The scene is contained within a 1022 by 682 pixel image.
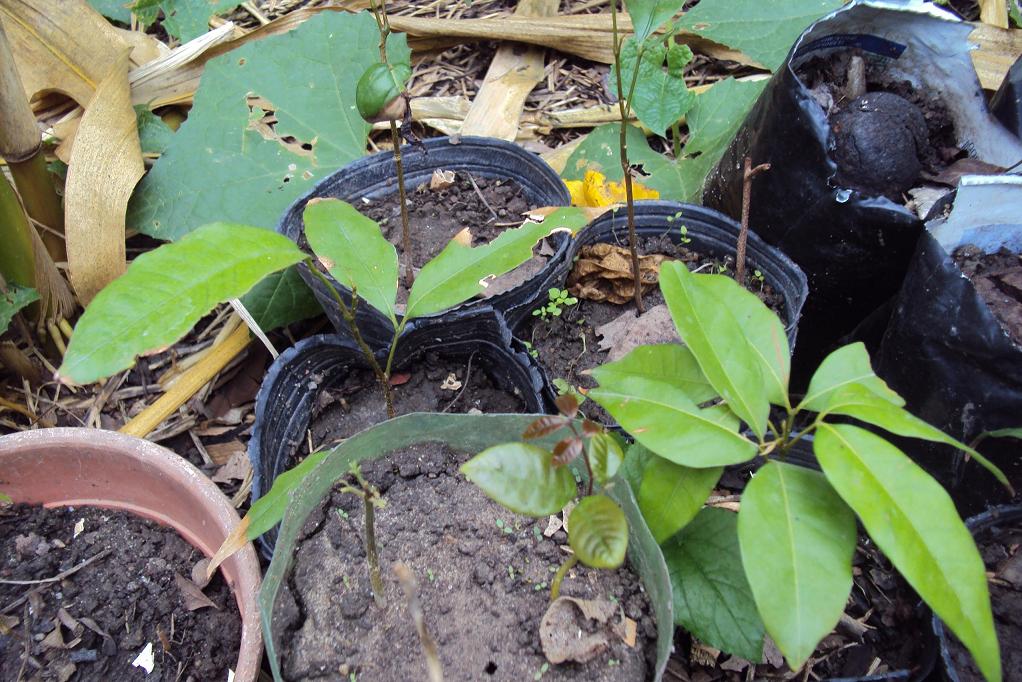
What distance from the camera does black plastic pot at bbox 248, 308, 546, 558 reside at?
1377 millimetres

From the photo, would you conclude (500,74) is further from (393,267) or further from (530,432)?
(530,432)

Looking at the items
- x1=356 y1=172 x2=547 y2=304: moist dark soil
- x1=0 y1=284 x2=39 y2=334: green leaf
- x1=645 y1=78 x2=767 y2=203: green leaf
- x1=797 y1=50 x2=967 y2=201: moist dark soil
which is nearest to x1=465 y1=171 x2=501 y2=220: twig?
x1=356 y1=172 x2=547 y2=304: moist dark soil

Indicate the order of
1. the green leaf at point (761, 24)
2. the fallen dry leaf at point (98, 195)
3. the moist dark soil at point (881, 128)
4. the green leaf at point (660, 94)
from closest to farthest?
the moist dark soil at point (881, 128) → the fallen dry leaf at point (98, 195) → the green leaf at point (660, 94) → the green leaf at point (761, 24)

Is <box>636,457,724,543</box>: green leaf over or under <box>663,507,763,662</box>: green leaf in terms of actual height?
over

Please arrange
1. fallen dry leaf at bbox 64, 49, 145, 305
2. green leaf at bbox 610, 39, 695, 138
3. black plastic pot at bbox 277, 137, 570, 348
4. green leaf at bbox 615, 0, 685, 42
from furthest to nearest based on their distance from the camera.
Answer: green leaf at bbox 610, 39, 695, 138 < fallen dry leaf at bbox 64, 49, 145, 305 < black plastic pot at bbox 277, 137, 570, 348 < green leaf at bbox 615, 0, 685, 42

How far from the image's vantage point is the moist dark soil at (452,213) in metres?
1.67

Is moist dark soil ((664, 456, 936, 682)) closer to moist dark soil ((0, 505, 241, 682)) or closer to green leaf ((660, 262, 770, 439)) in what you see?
green leaf ((660, 262, 770, 439))

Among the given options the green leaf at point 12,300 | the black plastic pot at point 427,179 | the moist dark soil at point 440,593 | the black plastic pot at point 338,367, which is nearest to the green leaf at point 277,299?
the black plastic pot at point 427,179

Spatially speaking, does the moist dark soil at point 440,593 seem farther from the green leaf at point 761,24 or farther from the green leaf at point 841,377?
the green leaf at point 761,24

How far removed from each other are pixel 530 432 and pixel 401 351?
69 centimetres

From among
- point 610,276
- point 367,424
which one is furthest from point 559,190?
point 367,424

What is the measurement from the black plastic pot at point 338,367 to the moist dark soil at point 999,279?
84 cm

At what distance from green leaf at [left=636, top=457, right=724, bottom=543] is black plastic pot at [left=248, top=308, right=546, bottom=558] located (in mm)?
428

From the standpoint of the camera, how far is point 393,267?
104 centimetres
